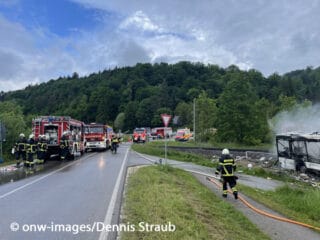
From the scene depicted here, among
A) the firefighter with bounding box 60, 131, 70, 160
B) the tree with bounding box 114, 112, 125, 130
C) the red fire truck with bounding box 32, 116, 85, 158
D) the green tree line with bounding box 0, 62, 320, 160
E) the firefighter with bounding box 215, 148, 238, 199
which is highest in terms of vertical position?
the green tree line with bounding box 0, 62, 320, 160

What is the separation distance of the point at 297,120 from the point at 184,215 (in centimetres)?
4592

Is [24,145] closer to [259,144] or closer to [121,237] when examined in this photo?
[121,237]

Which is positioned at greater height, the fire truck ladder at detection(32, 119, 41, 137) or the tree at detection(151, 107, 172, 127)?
the tree at detection(151, 107, 172, 127)

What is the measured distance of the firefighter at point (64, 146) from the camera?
2330 cm

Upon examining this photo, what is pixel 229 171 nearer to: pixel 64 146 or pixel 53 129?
pixel 64 146

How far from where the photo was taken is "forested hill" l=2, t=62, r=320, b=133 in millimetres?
125438

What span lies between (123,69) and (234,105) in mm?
122662

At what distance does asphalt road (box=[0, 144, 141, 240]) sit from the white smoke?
3692 centimetres

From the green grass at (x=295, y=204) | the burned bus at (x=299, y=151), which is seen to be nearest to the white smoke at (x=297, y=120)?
the burned bus at (x=299, y=151)

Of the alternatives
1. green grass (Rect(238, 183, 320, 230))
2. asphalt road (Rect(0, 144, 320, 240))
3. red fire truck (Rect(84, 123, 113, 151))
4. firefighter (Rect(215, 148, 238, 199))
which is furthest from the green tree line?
asphalt road (Rect(0, 144, 320, 240))

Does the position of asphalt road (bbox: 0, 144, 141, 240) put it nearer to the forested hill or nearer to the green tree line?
the green tree line

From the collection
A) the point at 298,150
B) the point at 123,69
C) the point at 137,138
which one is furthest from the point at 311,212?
the point at 123,69

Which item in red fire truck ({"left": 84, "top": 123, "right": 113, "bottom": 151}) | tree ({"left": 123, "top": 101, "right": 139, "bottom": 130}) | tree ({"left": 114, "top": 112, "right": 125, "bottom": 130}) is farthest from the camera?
tree ({"left": 123, "top": 101, "right": 139, "bottom": 130})

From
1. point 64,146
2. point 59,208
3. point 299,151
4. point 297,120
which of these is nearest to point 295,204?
point 59,208
